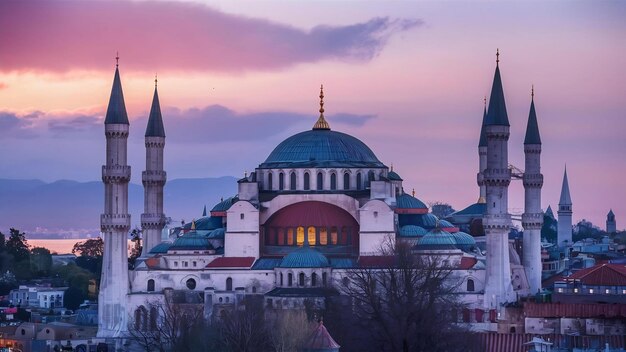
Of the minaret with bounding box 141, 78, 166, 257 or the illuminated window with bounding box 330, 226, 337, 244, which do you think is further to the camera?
the minaret with bounding box 141, 78, 166, 257

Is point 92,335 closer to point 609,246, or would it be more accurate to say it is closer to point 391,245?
point 391,245

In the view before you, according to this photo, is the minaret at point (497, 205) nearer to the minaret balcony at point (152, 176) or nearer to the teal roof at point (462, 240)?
the teal roof at point (462, 240)

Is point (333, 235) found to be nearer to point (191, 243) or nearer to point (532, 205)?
point (191, 243)

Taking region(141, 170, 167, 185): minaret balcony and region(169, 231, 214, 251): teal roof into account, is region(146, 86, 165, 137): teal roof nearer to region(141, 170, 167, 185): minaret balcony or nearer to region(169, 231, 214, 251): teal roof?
region(141, 170, 167, 185): minaret balcony

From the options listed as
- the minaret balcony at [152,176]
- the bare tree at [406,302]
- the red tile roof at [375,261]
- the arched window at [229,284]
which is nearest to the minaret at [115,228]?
the arched window at [229,284]

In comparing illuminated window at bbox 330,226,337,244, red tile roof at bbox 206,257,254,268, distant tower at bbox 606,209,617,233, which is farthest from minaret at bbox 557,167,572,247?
red tile roof at bbox 206,257,254,268

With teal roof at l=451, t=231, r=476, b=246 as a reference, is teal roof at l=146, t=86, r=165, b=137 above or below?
above

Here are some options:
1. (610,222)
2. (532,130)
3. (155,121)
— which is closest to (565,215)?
(610,222)
